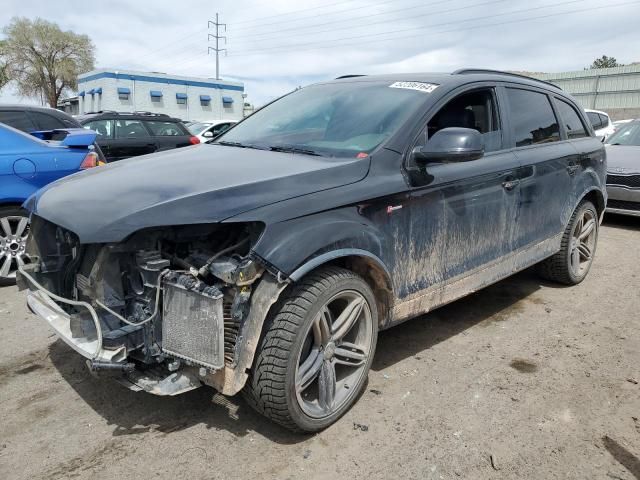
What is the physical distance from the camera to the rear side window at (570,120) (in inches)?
188

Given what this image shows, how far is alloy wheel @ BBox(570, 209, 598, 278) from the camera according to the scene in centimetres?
498

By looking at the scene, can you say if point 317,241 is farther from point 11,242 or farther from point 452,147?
point 11,242

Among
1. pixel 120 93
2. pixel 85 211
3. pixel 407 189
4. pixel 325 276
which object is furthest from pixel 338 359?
pixel 120 93

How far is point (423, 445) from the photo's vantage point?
2619mm

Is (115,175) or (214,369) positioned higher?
(115,175)

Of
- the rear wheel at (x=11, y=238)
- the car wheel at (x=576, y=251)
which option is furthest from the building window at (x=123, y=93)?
the car wheel at (x=576, y=251)

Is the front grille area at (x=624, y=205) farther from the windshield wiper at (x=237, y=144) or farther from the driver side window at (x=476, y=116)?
the windshield wiper at (x=237, y=144)

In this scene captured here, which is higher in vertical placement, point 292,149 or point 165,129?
point 165,129

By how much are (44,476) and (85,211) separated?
1.23 m

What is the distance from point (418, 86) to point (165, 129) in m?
9.35

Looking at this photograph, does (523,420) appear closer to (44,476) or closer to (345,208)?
(345,208)

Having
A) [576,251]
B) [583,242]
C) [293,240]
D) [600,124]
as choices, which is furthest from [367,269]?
[600,124]

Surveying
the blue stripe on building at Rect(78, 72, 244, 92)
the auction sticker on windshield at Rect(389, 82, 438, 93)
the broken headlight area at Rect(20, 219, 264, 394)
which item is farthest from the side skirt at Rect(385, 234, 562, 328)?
the blue stripe on building at Rect(78, 72, 244, 92)

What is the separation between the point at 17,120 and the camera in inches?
234
